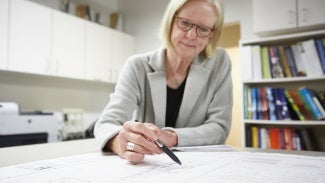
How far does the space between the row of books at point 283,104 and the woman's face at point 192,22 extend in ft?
4.63

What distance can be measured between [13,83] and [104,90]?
132 centimetres

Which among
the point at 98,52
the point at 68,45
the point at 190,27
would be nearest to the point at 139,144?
the point at 190,27

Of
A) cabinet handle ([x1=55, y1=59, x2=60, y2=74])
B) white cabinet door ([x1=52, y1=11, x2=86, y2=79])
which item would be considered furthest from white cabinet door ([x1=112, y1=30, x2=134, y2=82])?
cabinet handle ([x1=55, y1=59, x2=60, y2=74])

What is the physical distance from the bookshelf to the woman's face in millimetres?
1414

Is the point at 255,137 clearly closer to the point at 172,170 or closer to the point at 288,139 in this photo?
the point at 288,139

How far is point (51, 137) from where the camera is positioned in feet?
8.37

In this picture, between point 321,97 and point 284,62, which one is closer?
point 321,97

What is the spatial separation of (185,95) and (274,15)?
1692mm

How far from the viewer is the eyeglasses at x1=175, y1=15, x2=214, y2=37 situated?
1117 millimetres

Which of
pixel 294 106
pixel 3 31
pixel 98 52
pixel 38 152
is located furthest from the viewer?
pixel 98 52

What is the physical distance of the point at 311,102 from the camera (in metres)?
2.16

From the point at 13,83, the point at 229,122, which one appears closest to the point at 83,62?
the point at 13,83

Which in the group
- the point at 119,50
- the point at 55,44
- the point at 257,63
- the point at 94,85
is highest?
the point at 119,50

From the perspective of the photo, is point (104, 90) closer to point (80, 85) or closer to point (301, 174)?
point (80, 85)
